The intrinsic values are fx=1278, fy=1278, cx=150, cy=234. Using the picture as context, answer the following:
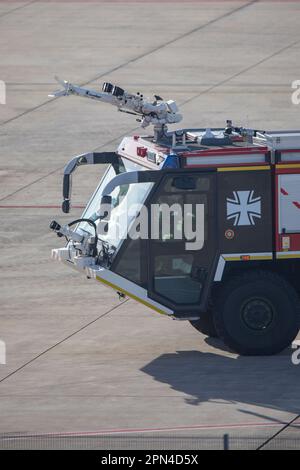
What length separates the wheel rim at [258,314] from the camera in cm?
1611

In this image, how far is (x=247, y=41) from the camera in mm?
35656

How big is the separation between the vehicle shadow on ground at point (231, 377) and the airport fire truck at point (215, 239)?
293 mm

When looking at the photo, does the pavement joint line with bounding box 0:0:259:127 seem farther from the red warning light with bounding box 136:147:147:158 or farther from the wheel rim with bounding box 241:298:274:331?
the wheel rim with bounding box 241:298:274:331

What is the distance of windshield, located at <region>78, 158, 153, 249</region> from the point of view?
15914 millimetres

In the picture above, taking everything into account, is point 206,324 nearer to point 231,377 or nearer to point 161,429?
point 231,377

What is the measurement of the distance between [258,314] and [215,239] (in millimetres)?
1118

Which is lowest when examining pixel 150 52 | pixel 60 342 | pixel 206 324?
pixel 60 342

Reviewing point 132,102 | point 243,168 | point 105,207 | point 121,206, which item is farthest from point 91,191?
point 243,168

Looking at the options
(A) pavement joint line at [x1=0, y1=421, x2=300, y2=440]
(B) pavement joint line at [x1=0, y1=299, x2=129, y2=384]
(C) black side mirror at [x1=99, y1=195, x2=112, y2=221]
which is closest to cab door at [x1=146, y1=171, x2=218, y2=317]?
(C) black side mirror at [x1=99, y1=195, x2=112, y2=221]

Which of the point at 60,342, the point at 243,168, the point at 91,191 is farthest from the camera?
the point at 91,191

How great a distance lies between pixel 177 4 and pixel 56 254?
24.0 metres

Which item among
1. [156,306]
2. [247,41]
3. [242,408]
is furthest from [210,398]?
[247,41]

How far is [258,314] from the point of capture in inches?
635

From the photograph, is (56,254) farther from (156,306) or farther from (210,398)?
(210,398)
